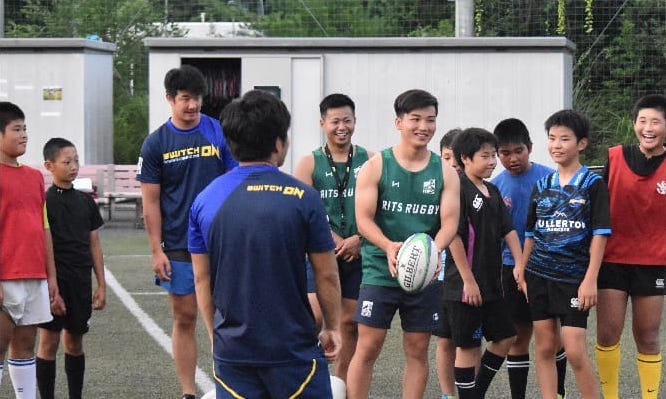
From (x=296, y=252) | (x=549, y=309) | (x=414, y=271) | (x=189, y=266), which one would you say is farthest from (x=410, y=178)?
(x=296, y=252)

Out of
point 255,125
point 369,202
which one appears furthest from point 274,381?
point 369,202

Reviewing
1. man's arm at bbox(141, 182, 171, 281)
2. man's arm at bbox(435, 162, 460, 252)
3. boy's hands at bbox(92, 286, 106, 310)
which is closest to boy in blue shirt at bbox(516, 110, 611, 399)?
man's arm at bbox(435, 162, 460, 252)

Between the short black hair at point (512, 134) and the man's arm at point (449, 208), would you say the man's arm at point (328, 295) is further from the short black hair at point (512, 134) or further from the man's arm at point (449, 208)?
the short black hair at point (512, 134)

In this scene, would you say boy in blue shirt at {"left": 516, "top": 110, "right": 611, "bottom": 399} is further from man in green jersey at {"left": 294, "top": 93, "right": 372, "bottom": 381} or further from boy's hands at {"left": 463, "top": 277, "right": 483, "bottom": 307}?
man in green jersey at {"left": 294, "top": 93, "right": 372, "bottom": 381}

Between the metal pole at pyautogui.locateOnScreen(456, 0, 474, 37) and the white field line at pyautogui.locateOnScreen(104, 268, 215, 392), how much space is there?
9378 mm

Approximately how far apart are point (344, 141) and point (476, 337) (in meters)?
1.49

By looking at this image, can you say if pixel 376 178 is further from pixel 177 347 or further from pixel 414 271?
pixel 177 347

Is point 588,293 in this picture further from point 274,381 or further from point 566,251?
point 274,381

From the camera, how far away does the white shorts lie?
7.08m

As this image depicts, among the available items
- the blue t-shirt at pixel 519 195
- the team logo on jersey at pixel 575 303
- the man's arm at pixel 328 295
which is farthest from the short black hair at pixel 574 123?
the man's arm at pixel 328 295

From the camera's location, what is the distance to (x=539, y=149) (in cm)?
2014

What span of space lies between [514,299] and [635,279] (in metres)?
0.82

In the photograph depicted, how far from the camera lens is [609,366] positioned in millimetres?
7469

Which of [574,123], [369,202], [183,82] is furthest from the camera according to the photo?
[183,82]
